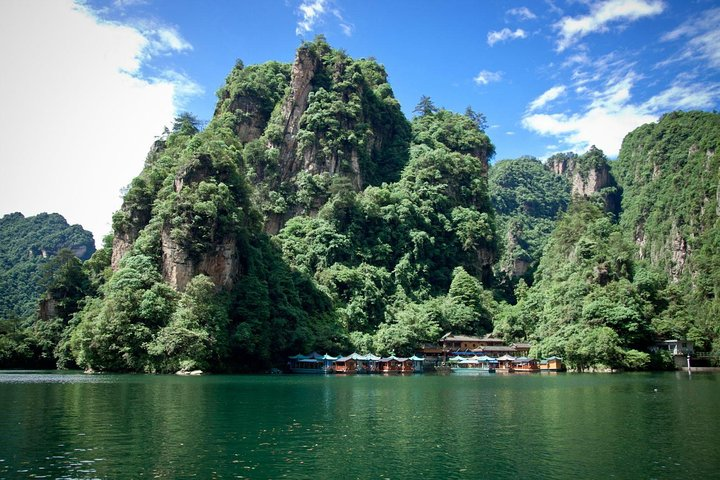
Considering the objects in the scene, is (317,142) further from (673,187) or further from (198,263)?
(673,187)

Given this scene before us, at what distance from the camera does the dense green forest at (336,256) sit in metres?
73.5

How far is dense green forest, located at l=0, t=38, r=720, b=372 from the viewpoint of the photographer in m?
73.5

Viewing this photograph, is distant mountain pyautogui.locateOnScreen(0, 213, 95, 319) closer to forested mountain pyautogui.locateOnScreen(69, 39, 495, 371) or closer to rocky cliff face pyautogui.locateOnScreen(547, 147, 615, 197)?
forested mountain pyautogui.locateOnScreen(69, 39, 495, 371)

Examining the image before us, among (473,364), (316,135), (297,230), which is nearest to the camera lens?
(473,364)

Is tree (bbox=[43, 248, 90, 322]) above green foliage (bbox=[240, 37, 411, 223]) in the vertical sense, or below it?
below

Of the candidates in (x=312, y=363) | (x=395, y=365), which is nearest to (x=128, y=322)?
(x=312, y=363)

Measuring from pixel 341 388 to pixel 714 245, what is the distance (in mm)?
82402

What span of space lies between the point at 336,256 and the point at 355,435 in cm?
7218

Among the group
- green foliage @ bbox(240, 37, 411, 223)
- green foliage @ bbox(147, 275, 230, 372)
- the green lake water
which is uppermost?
green foliage @ bbox(240, 37, 411, 223)

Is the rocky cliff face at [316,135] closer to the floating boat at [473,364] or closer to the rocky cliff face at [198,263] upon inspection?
the rocky cliff face at [198,263]

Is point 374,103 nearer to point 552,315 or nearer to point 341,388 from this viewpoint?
point 552,315

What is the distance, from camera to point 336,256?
323ft

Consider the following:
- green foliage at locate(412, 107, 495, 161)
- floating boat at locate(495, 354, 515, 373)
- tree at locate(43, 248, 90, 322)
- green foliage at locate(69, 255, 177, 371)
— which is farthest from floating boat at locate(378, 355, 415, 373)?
green foliage at locate(412, 107, 495, 161)

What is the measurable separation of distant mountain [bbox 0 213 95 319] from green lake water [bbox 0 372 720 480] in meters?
96.3
